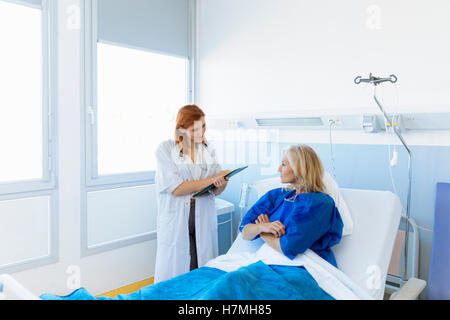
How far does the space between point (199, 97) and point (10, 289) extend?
7.93 ft

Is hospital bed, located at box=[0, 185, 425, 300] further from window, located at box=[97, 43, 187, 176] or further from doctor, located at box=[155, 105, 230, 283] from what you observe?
window, located at box=[97, 43, 187, 176]

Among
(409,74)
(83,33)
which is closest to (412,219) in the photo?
(409,74)

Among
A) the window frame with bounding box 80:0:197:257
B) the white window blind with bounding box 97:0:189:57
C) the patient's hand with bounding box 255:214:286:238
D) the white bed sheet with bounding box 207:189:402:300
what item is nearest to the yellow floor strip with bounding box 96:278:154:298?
the window frame with bounding box 80:0:197:257

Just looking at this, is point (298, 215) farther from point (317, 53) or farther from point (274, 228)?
point (317, 53)

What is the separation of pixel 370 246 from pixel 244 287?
0.74 m

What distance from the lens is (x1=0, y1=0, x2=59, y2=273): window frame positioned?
2.38m

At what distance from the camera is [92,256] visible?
8.78 feet

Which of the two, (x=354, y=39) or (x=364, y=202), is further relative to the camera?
(x=354, y=39)

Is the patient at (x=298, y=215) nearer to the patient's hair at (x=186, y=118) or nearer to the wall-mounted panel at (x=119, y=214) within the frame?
the patient's hair at (x=186, y=118)

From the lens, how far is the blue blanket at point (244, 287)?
1387mm

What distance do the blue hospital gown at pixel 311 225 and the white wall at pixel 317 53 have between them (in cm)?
83

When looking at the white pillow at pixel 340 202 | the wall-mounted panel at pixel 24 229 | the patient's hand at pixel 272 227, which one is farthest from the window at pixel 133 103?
the white pillow at pixel 340 202

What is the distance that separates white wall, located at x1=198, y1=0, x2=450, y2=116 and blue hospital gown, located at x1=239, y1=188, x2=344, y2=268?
2.72 ft

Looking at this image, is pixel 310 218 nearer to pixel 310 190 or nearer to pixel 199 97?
pixel 310 190
